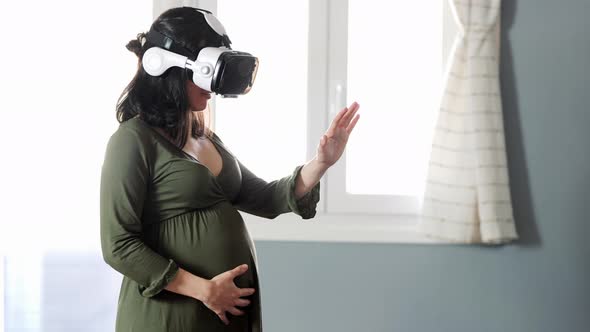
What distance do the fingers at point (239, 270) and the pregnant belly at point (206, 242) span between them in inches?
2.2

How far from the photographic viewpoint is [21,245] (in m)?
2.88

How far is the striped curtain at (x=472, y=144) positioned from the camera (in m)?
2.81

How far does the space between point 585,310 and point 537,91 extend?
2.90ft

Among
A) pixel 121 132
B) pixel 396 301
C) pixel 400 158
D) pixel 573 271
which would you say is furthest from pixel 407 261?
pixel 121 132

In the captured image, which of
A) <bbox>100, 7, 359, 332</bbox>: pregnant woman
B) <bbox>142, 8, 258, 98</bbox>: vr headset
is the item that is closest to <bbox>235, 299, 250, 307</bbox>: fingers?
<bbox>100, 7, 359, 332</bbox>: pregnant woman

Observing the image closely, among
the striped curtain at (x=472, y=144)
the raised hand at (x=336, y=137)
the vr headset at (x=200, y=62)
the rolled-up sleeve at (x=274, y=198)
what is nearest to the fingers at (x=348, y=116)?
the raised hand at (x=336, y=137)

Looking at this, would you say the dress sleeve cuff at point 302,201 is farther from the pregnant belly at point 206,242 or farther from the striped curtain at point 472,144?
the striped curtain at point 472,144

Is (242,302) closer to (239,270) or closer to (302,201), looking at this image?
(239,270)

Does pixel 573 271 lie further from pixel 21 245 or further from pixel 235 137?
pixel 21 245

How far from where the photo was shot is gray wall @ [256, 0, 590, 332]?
2914 millimetres

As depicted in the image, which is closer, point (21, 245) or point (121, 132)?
point (121, 132)

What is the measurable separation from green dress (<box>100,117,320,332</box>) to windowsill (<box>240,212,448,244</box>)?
1395 mm

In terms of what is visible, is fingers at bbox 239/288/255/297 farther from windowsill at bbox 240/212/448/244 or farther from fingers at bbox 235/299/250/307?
windowsill at bbox 240/212/448/244

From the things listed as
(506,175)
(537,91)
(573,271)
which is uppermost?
(537,91)
